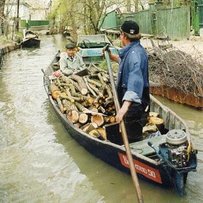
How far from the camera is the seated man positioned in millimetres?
11508

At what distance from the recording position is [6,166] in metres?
8.05

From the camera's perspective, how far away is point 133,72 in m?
6.08

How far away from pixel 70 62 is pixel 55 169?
14.8 feet

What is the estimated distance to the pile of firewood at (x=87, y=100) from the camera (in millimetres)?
8469

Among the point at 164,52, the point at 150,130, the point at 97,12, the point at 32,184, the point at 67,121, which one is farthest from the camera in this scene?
the point at 97,12

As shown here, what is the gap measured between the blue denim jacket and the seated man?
5070mm

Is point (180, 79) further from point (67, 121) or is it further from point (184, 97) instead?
point (67, 121)

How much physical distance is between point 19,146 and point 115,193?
3260 mm

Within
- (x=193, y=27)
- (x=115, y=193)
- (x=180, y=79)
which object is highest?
(x=193, y=27)

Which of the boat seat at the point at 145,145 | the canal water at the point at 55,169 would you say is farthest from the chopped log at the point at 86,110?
the boat seat at the point at 145,145

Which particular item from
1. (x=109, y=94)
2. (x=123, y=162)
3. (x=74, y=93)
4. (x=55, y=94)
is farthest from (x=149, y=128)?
(x=55, y=94)

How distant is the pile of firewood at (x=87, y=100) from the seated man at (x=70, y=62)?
32 centimetres

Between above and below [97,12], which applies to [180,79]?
below

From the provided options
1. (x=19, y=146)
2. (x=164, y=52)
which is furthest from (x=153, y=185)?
(x=164, y=52)
